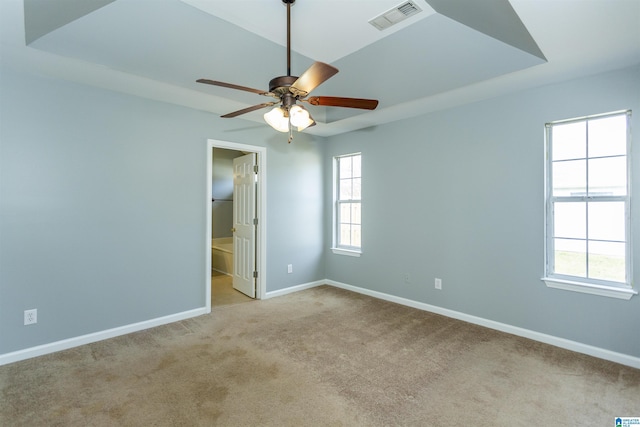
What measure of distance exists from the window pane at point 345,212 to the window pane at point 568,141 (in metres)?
2.77

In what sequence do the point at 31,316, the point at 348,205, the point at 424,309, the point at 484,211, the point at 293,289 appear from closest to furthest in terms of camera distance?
the point at 31,316 → the point at 484,211 → the point at 424,309 → the point at 293,289 → the point at 348,205

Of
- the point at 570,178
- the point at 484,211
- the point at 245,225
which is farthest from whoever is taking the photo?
the point at 245,225

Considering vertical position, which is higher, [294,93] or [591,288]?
[294,93]

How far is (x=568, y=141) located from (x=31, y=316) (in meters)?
5.24

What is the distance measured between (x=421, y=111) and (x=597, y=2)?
210 cm

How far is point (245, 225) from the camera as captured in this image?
15.2 feet

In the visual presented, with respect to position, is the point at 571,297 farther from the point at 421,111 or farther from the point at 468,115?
the point at 421,111

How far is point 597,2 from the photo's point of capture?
5.80ft

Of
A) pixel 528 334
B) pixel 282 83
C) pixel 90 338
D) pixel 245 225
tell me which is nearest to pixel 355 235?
pixel 245 225

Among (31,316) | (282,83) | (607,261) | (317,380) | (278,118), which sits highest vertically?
(282,83)

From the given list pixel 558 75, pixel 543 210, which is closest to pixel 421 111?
pixel 558 75

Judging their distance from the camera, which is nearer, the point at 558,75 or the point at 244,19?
the point at 244,19

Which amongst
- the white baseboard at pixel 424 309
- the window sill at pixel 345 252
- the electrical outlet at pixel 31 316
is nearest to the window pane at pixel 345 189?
the window sill at pixel 345 252

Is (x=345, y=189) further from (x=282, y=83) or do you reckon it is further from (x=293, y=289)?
(x=282, y=83)
